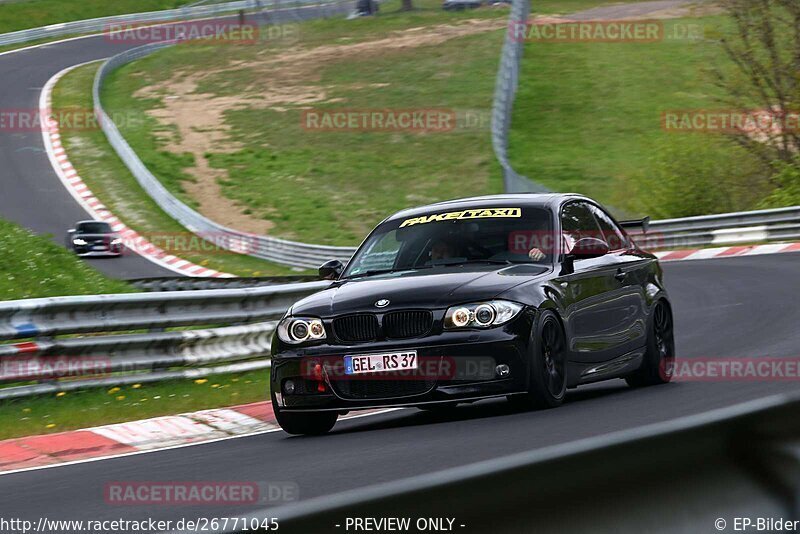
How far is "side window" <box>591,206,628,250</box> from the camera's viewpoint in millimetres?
10422

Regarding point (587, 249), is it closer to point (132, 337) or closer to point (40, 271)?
point (132, 337)

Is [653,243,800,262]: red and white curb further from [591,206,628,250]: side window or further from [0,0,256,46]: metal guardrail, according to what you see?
[0,0,256,46]: metal guardrail

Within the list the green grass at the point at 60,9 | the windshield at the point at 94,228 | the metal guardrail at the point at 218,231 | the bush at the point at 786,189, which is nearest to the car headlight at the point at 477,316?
the metal guardrail at the point at 218,231

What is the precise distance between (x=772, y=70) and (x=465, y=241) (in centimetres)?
2606

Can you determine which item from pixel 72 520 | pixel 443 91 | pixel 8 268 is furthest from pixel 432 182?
pixel 72 520

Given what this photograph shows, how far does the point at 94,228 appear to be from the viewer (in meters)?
32.0

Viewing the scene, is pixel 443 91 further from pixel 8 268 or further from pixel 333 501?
pixel 333 501

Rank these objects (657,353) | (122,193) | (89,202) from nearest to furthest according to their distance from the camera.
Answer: (657,353), (89,202), (122,193)

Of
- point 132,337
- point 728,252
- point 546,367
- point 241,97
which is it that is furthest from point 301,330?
point 241,97

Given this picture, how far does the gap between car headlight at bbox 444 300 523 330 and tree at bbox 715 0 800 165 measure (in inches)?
1004

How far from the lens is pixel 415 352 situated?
8406 mm

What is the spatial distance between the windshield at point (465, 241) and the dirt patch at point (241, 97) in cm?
2501

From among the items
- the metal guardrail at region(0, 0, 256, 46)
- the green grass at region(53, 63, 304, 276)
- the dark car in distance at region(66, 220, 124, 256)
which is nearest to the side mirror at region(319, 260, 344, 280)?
the green grass at region(53, 63, 304, 276)

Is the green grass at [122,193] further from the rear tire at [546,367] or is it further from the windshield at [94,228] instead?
the rear tire at [546,367]
